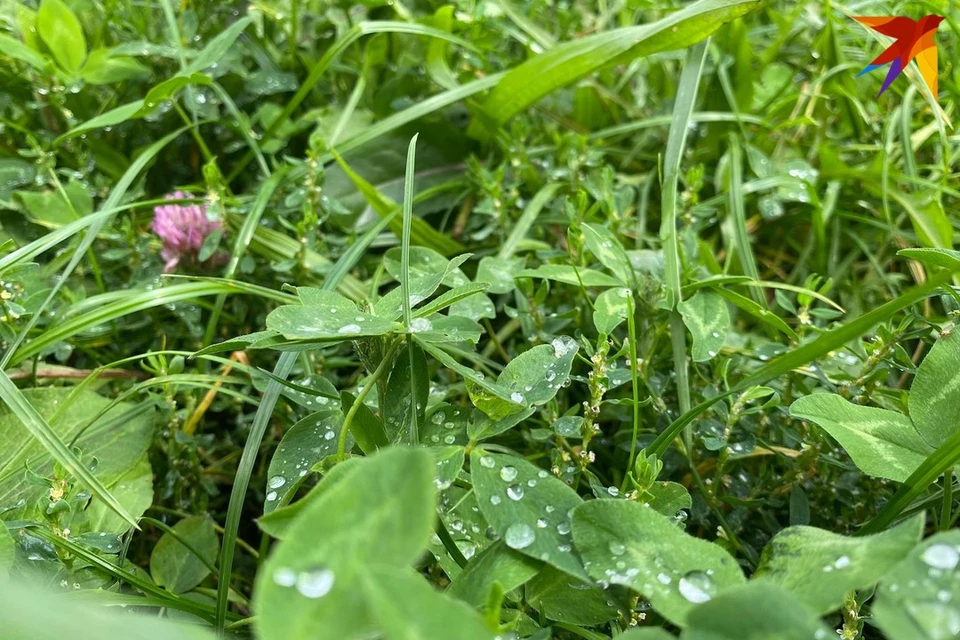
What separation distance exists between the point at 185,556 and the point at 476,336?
42 centimetres

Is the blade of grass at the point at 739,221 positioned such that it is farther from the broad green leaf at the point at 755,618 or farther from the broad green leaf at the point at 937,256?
the broad green leaf at the point at 755,618

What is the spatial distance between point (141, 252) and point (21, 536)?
0.52 meters

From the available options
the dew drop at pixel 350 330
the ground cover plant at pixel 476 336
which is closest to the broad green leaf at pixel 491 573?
the ground cover plant at pixel 476 336

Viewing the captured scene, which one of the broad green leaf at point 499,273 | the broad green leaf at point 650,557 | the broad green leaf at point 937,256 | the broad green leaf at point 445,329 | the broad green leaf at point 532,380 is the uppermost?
the broad green leaf at point 937,256

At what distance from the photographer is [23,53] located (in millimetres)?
1052

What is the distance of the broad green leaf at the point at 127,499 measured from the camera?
2.47 ft

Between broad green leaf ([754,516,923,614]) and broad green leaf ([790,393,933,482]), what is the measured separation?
5.2 inches

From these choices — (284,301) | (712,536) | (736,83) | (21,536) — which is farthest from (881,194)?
(21,536)

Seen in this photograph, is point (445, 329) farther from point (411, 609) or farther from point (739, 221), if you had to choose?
point (739, 221)

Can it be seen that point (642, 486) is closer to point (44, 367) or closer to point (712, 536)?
point (712, 536)

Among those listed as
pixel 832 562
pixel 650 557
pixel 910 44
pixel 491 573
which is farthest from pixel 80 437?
pixel 910 44

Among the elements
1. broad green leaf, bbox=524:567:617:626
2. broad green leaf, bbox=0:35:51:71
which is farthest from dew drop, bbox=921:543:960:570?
broad green leaf, bbox=0:35:51:71

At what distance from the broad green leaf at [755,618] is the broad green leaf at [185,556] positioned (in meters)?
0.53

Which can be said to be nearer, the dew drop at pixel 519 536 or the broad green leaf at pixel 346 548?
the broad green leaf at pixel 346 548
